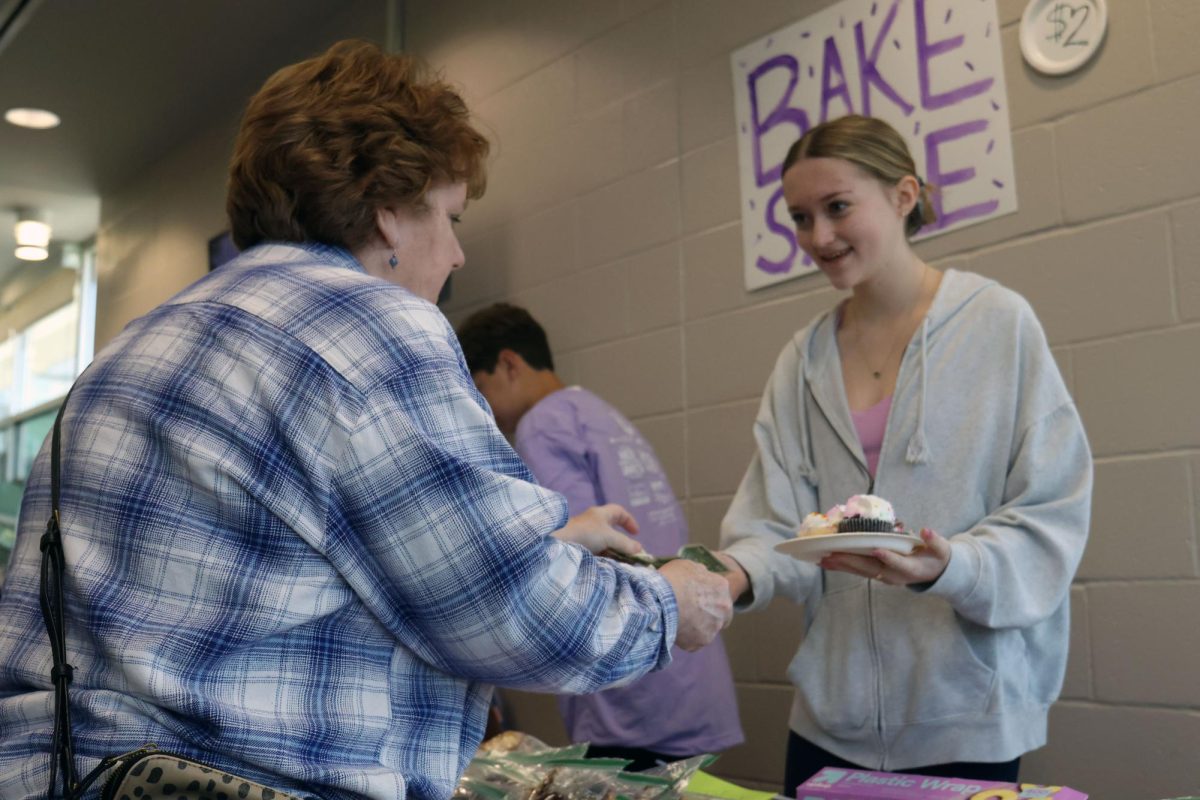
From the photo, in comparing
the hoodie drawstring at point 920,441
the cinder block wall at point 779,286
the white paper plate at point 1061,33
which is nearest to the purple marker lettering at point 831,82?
the cinder block wall at point 779,286

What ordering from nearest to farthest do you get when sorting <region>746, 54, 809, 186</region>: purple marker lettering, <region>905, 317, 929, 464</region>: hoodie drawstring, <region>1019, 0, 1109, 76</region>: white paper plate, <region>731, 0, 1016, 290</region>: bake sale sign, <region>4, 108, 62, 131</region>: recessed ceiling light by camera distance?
<region>905, 317, 929, 464</region>: hoodie drawstring, <region>1019, 0, 1109, 76</region>: white paper plate, <region>731, 0, 1016, 290</region>: bake sale sign, <region>746, 54, 809, 186</region>: purple marker lettering, <region>4, 108, 62, 131</region>: recessed ceiling light

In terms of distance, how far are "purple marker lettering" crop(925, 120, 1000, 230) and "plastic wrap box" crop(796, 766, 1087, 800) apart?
1.37 metres

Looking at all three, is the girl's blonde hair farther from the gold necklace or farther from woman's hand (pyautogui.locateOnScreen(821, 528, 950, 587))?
woman's hand (pyautogui.locateOnScreen(821, 528, 950, 587))

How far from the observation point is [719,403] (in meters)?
2.84

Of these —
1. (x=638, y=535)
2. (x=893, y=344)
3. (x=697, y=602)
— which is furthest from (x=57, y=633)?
(x=638, y=535)

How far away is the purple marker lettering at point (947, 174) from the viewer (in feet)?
7.52

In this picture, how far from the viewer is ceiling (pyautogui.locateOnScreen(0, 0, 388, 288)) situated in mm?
4109

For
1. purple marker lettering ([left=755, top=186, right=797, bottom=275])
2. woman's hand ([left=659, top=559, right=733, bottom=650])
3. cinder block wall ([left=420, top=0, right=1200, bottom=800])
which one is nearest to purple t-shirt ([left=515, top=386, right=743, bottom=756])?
cinder block wall ([left=420, top=0, right=1200, bottom=800])

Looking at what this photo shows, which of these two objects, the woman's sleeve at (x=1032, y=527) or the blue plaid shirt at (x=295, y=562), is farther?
the woman's sleeve at (x=1032, y=527)

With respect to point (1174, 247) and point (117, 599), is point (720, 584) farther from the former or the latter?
point (1174, 247)

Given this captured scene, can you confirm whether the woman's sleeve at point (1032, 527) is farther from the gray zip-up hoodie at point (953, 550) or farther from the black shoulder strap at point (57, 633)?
the black shoulder strap at point (57, 633)

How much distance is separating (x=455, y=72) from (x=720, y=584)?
3.01 metres

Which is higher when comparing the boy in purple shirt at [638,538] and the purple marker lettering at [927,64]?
the purple marker lettering at [927,64]

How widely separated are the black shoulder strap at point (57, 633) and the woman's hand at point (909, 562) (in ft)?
3.15
